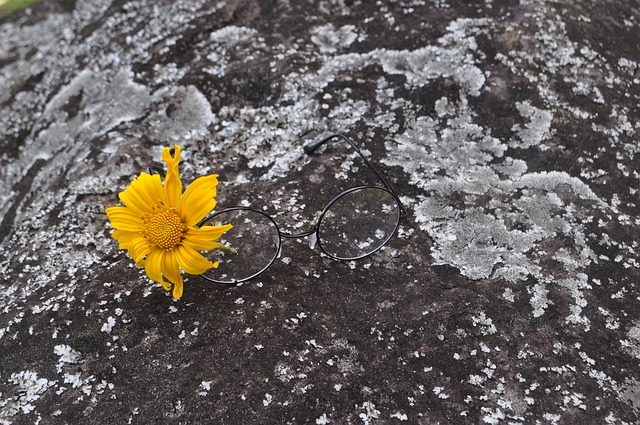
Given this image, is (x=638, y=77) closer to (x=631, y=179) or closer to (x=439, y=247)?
(x=631, y=179)

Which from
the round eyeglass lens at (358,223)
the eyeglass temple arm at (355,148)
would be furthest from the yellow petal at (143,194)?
the eyeglass temple arm at (355,148)

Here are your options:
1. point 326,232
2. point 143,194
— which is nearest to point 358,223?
point 326,232

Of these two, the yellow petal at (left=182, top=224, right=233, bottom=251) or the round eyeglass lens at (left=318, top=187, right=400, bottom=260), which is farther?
the round eyeglass lens at (left=318, top=187, right=400, bottom=260)

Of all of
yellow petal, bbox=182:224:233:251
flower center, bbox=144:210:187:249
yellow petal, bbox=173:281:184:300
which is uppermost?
flower center, bbox=144:210:187:249

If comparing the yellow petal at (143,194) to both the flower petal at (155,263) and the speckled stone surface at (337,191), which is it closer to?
the flower petal at (155,263)

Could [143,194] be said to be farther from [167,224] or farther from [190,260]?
[190,260]

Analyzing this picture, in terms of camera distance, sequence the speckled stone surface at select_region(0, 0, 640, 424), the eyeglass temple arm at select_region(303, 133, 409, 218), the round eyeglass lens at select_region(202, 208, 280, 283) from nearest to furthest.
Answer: the speckled stone surface at select_region(0, 0, 640, 424)
the round eyeglass lens at select_region(202, 208, 280, 283)
the eyeglass temple arm at select_region(303, 133, 409, 218)

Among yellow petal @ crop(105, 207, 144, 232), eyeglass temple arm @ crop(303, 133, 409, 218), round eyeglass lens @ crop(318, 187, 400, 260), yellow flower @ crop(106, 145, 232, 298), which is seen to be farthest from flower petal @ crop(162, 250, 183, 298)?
eyeglass temple arm @ crop(303, 133, 409, 218)

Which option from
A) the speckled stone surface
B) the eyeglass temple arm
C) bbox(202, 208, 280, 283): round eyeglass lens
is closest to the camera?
the speckled stone surface

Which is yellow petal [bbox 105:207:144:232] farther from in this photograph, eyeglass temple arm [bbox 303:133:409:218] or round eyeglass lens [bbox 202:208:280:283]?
eyeglass temple arm [bbox 303:133:409:218]
